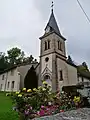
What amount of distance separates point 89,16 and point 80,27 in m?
0.65

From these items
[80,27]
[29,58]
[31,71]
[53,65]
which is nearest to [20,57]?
[29,58]

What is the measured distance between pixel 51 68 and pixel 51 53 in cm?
287

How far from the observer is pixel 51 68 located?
2578 centimetres

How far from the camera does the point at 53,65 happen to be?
2575cm

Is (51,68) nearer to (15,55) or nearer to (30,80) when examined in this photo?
(30,80)

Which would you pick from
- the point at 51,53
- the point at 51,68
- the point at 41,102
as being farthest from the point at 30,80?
the point at 41,102

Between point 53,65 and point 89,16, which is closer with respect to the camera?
point 89,16

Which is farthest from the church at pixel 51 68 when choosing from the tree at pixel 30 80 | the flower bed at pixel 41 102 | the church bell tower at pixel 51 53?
the flower bed at pixel 41 102

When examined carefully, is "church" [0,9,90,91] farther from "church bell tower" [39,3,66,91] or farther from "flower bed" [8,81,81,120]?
"flower bed" [8,81,81,120]

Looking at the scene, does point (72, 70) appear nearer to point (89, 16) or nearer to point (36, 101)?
point (89, 16)

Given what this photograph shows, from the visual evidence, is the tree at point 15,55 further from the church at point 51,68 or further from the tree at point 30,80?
the tree at point 30,80

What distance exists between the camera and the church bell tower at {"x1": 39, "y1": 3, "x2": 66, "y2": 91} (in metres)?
25.3

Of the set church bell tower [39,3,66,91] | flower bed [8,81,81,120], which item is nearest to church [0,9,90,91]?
church bell tower [39,3,66,91]

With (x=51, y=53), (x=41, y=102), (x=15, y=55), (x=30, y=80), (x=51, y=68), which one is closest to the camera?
(x=41, y=102)
